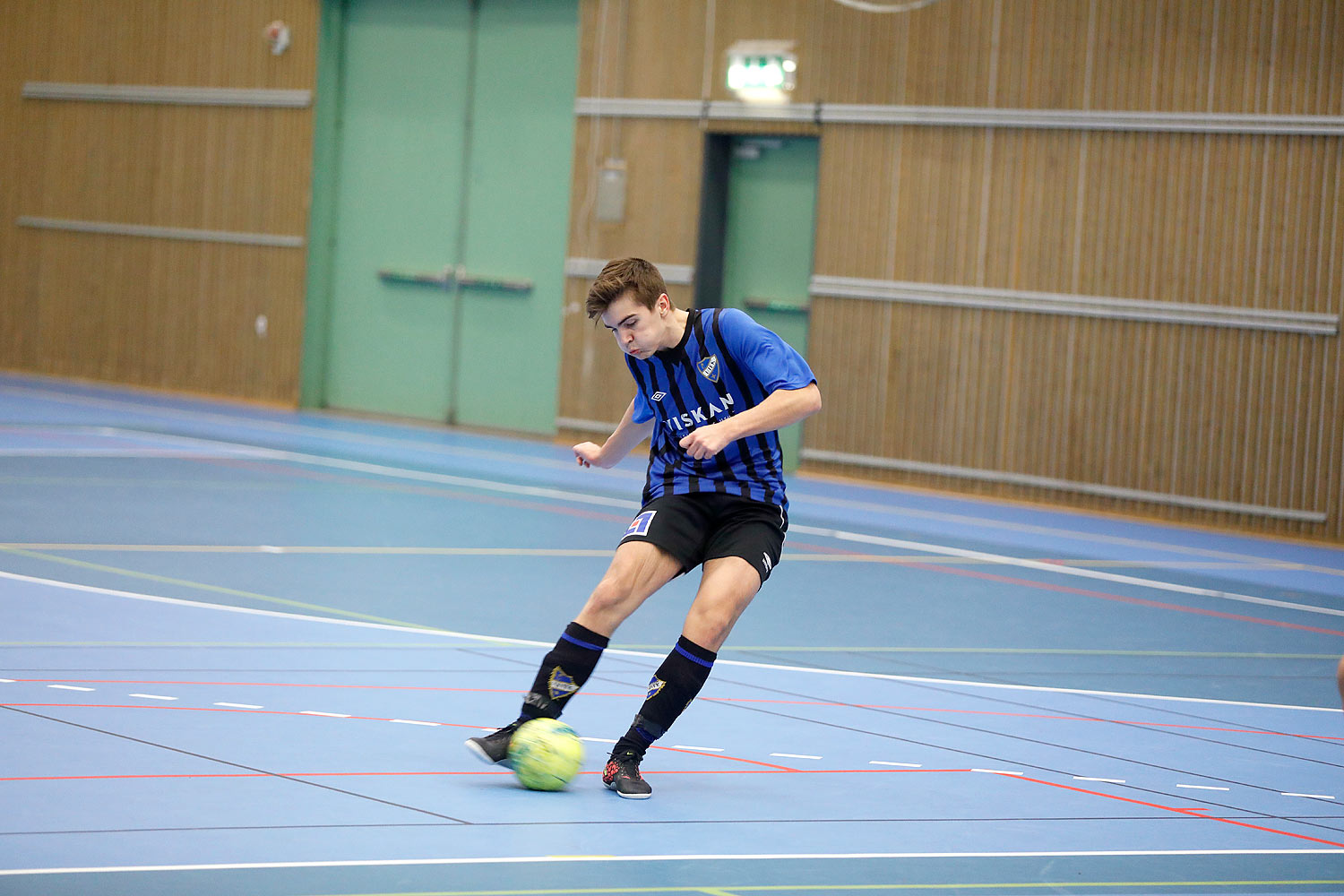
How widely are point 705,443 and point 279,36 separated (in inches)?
647

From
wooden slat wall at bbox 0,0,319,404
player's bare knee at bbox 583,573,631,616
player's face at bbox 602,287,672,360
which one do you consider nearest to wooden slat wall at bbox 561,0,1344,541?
wooden slat wall at bbox 0,0,319,404

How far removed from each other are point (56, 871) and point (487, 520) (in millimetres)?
7877

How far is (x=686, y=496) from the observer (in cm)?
522

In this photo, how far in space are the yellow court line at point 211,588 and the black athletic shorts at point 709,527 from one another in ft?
8.87

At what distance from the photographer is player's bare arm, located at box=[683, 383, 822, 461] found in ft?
15.4

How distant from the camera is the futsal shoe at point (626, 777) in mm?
4902

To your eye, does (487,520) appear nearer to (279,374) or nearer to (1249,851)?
(1249,851)

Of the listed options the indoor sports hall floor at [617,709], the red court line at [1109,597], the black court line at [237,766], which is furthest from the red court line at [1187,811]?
the red court line at [1109,597]

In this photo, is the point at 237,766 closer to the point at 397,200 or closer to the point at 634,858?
A: the point at 634,858

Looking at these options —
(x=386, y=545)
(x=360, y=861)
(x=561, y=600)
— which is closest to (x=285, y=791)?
(x=360, y=861)

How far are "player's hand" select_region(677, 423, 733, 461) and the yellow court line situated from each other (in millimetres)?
3205

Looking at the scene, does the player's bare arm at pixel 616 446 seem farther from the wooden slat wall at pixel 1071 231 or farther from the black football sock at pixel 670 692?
the wooden slat wall at pixel 1071 231

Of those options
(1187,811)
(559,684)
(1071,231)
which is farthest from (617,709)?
(1071,231)

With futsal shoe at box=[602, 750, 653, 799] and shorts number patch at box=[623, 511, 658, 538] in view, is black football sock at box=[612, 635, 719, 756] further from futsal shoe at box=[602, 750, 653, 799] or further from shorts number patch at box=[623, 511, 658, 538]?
shorts number patch at box=[623, 511, 658, 538]
